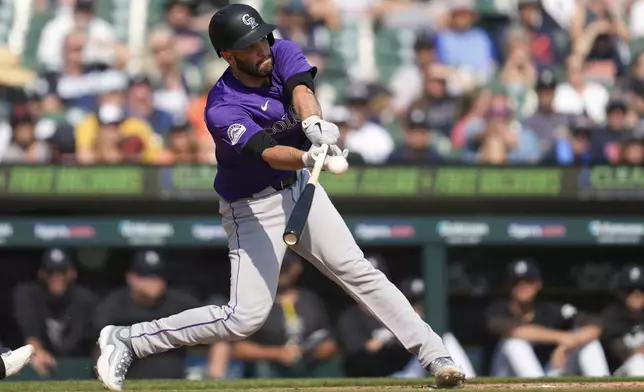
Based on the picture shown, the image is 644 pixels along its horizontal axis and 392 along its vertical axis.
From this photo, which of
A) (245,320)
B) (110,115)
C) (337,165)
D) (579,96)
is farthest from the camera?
(579,96)

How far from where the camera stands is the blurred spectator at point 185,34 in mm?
10844

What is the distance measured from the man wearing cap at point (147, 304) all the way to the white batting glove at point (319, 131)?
380cm

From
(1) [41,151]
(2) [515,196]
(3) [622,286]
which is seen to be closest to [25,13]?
(1) [41,151]

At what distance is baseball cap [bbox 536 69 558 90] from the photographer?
10.4 metres

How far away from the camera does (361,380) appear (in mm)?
6656

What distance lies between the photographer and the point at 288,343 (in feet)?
28.3

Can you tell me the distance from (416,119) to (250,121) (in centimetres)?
451

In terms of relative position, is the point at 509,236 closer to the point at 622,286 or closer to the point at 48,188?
the point at 622,286

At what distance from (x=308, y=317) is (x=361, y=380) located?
6.76 ft

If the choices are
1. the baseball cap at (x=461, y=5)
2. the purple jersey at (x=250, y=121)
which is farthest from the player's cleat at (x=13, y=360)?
the baseball cap at (x=461, y=5)

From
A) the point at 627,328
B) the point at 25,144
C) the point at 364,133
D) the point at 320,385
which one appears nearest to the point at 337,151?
the point at 320,385

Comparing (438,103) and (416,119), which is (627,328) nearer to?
(416,119)

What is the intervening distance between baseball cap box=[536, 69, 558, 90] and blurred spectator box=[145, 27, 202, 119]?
3015mm

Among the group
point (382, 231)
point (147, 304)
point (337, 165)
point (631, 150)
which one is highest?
point (337, 165)
